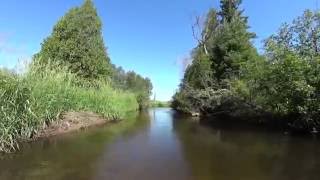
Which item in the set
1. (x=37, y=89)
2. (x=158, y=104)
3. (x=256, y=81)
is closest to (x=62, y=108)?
(x=37, y=89)

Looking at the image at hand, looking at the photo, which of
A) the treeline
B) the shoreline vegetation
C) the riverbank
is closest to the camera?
the shoreline vegetation

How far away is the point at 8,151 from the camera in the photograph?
11.7 metres

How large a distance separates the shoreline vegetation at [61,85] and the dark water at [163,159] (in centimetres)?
93

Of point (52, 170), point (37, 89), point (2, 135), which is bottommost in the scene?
point (52, 170)

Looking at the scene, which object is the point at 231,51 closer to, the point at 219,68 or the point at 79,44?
the point at 219,68

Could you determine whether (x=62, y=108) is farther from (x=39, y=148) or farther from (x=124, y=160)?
(x=124, y=160)

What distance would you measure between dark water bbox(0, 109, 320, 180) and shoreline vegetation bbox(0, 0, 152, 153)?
93cm

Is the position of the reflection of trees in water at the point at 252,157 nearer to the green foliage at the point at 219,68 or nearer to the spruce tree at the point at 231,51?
the green foliage at the point at 219,68

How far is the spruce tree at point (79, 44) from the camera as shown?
2561 cm

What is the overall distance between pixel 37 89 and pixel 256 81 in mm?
14580

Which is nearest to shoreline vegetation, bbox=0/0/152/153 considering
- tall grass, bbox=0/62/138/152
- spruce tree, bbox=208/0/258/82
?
tall grass, bbox=0/62/138/152

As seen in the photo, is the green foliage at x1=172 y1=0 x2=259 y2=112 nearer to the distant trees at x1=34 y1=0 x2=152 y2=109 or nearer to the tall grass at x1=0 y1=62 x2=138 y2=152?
the distant trees at x1=34 y1=0 x2=152 y2=109

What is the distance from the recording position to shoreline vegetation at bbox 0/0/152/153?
41.4ft

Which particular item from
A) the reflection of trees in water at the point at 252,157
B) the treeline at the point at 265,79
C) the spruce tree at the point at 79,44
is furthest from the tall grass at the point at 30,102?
the treeline at the point at 265,79
